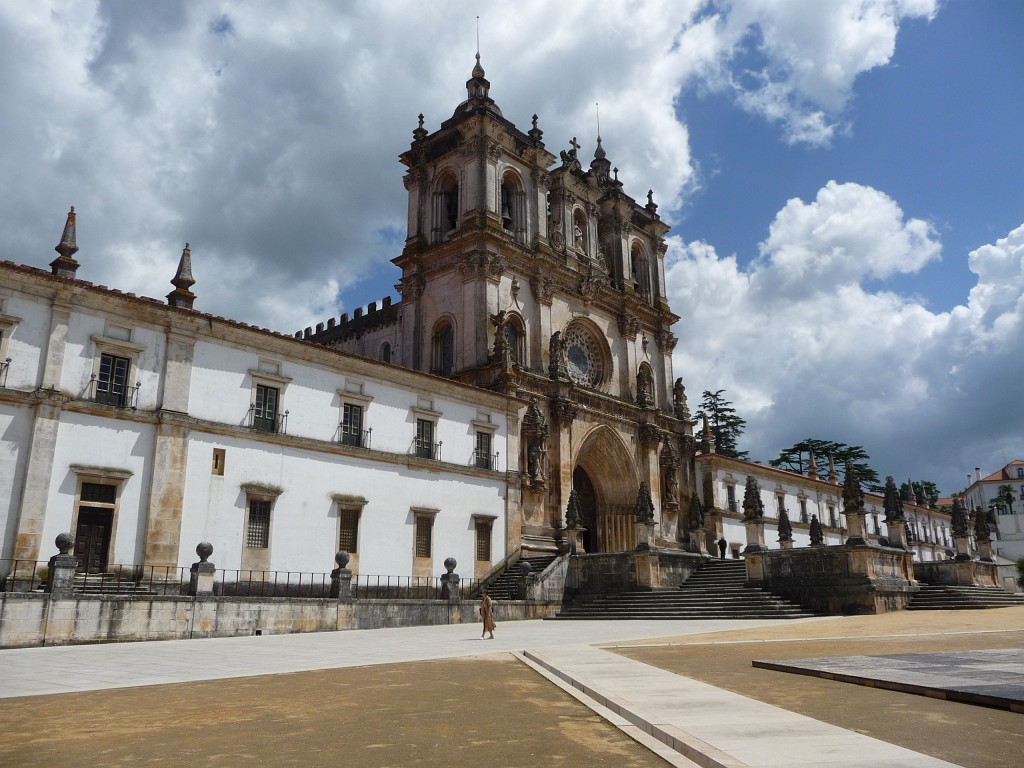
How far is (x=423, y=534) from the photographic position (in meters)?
32.0

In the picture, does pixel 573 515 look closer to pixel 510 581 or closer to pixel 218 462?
pixel 510 581

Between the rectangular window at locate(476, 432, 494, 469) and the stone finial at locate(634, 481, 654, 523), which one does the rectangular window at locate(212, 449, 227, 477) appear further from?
the stone finial at locate(634, 481, 654, 523)

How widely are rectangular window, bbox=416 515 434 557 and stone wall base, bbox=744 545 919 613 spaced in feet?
42.5

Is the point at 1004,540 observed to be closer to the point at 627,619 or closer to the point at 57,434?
the point at 627,619

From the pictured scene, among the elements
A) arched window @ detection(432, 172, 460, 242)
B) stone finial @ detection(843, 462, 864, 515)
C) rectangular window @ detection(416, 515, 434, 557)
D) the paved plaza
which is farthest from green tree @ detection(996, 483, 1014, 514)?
the paved plaza

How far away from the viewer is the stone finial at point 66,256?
24344 mm

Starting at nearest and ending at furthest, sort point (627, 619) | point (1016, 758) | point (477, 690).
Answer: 1. point (1016, 758)
2. point (477, 690)
3. point (627, 619)

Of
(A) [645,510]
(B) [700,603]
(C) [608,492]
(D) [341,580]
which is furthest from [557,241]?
(D) [341,580]

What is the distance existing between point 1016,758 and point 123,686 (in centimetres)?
1035

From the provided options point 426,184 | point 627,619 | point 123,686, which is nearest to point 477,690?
point 123,686

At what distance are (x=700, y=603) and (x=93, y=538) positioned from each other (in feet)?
68.2

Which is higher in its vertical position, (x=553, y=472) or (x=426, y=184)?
(x=426, y=184)

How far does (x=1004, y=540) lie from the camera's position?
80500mm

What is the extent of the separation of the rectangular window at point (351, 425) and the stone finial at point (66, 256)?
10271 millimetres
